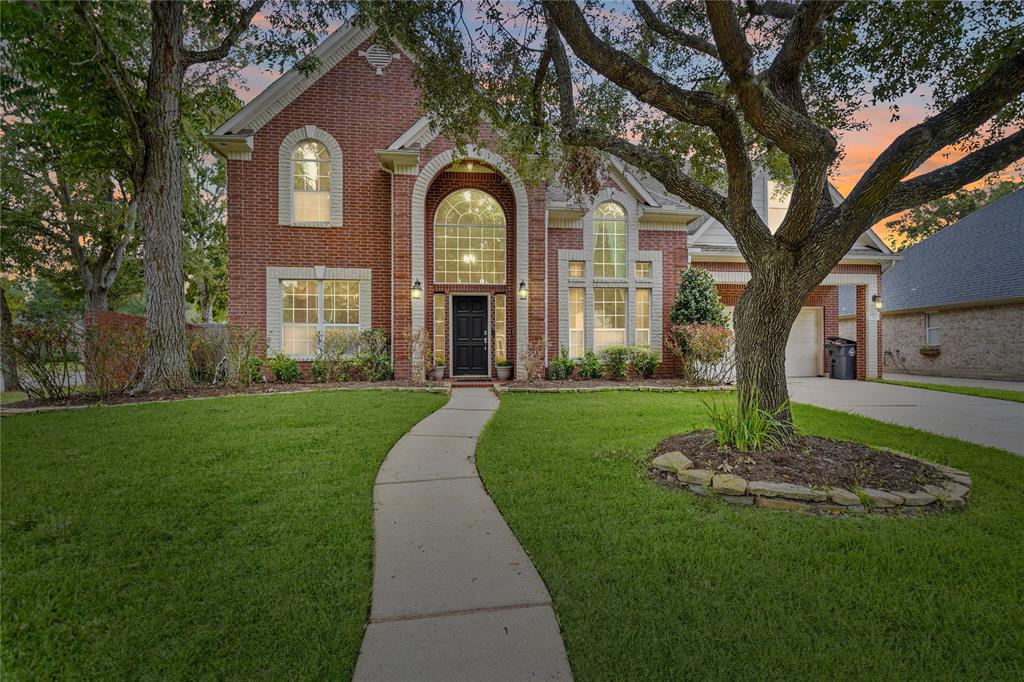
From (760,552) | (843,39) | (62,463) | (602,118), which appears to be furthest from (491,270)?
(760,552)

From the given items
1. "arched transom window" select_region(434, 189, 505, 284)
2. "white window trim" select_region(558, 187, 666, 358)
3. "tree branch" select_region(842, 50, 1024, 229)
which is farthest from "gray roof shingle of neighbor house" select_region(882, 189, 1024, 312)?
"arched transom window" select_region(434, 189, 505, 284)

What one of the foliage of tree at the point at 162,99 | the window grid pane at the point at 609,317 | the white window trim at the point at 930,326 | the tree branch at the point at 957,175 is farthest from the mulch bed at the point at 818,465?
the white window trim at the point at 930,326

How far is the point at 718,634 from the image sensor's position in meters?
2.08

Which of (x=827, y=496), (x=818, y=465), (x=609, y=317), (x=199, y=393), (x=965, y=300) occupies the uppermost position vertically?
(x=965, y=300)

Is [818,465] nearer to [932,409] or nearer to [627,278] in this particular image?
[932,409]

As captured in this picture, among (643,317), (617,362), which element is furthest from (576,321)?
(643,317)

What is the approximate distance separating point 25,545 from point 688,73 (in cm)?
931

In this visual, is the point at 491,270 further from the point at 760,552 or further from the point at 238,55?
the point at 238,55

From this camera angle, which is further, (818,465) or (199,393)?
(199,393)

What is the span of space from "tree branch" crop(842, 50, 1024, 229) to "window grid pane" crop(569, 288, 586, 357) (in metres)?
8.73

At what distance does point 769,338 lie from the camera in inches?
188

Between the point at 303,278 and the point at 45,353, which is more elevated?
the point at 303,278

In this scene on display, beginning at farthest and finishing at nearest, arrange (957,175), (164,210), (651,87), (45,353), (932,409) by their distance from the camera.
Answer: (164,210) → (932,409) → (45,353) → (957,175) → (651,87)

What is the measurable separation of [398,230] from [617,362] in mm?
6475
